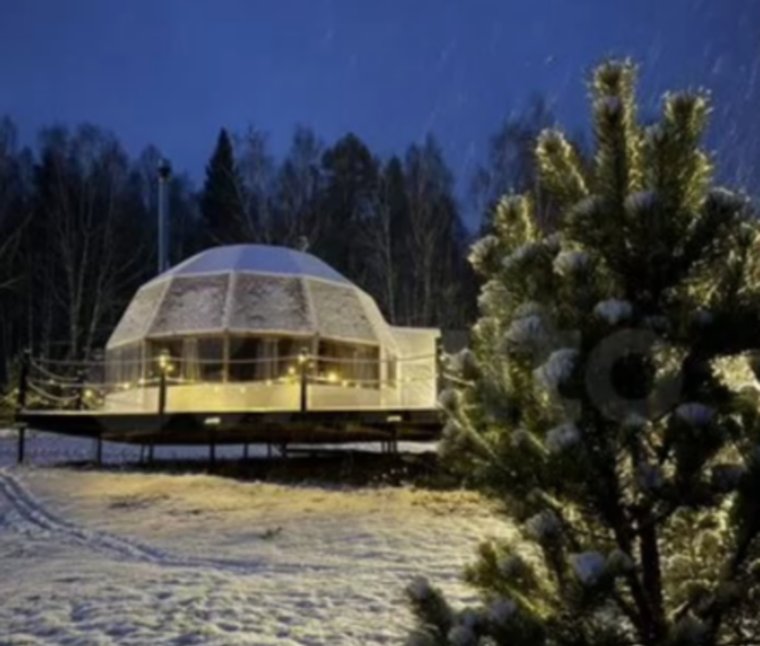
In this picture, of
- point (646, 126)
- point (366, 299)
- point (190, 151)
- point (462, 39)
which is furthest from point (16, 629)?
point (462, 39)

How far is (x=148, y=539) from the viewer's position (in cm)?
857

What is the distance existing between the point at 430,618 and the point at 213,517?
7.32 meters

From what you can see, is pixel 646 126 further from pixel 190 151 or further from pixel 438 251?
pixel 190 151

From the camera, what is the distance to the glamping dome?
1597 centimetres

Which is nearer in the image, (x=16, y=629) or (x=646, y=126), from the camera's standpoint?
(x=646, y=126)

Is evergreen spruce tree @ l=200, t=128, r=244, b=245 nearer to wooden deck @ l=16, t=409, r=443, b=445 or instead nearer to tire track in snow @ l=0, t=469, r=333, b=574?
wooden deck @ l=16, t=409, r=443, b=445

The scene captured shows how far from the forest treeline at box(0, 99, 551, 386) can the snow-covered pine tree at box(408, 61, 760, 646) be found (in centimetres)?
2600

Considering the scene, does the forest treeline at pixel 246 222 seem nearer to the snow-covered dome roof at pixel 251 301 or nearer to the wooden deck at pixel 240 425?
the snow-covered dome roof at pixel 251 301

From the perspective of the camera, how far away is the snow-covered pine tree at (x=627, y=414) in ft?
7.97

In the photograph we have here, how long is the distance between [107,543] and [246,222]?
24.3 metres

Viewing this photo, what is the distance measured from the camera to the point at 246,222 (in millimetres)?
32125

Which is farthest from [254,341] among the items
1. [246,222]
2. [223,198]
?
[223,198]

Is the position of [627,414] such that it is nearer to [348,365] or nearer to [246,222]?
[348,365]

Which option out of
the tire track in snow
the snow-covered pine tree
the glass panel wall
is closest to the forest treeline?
the glass panel wall
